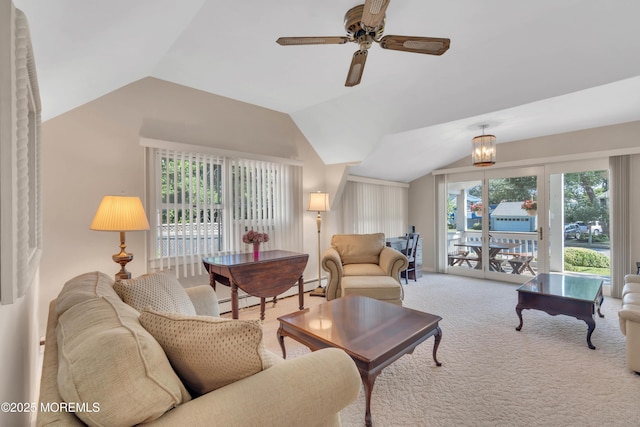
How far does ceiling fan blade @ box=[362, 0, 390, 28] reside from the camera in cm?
139

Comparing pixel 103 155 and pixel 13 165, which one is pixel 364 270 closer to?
pixel 103 155

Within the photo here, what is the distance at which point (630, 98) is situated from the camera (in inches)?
118

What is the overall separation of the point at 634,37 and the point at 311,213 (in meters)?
3.57

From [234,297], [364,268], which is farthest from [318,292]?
[234,297]

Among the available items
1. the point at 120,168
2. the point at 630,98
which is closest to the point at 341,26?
the point at 120,168

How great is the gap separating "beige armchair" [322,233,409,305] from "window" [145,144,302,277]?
0.81 m

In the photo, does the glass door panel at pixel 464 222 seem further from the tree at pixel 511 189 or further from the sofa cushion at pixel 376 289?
the sofa cushion at pixel 376 289

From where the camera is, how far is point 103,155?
8.57 feet

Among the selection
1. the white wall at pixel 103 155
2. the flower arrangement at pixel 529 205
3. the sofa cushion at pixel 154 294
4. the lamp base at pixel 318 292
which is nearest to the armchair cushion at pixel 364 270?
the lamp base at pixel 318 292

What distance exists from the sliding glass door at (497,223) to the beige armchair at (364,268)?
2.46 m

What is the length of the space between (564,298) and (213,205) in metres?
3.60

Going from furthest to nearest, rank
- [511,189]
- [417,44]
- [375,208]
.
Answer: [375,208] < [511,189] < [417,44]

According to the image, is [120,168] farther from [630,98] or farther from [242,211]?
[630,98]

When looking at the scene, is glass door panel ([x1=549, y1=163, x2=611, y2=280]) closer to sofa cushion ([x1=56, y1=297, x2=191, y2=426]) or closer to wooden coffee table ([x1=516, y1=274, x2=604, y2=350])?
wooden coffee table ([x1=516, y1=274, x2=604, y2=350])
